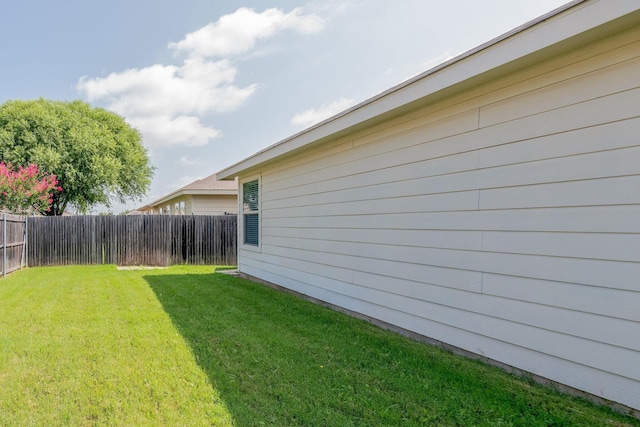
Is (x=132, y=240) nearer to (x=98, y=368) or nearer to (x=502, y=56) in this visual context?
(x=98, y=368)

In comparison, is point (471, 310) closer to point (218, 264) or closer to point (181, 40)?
point (218, 264)

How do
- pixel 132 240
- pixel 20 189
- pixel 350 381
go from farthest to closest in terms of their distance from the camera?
pixel 20 189 < pixel 132 240 < pixel 350 381

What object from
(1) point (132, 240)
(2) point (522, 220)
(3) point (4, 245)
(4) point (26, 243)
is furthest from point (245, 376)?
(4) point (26, 243)

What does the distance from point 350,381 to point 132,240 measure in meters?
10.5

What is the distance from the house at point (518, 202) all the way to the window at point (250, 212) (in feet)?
12.4

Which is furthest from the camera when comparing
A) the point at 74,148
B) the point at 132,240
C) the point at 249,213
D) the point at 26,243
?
the point at 74,148

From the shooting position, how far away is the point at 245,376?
9.68 ft

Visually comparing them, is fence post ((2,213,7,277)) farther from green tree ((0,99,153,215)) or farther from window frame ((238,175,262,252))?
green tree ((0,99,153,215))

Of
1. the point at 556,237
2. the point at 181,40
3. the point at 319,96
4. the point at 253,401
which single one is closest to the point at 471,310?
the point at 556,237

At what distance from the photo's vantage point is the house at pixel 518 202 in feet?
7.45

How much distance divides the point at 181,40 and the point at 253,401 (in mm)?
11089

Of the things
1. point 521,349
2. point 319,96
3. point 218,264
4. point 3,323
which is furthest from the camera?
point 218,264

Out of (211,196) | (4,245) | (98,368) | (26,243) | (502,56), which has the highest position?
(502,56)

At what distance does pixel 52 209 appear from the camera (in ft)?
59.0
